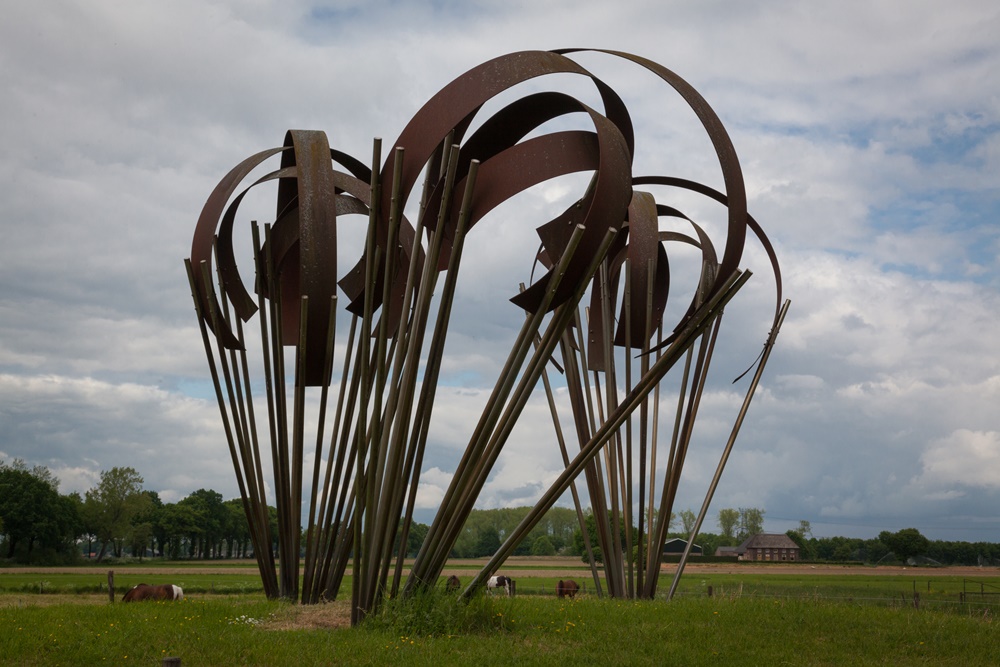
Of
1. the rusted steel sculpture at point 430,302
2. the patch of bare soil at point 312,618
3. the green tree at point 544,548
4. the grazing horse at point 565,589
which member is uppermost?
the rusted steel sculpture at point 430,302

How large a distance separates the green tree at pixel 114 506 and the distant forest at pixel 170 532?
64 millimetres

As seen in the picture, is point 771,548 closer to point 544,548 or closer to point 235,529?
point 544,548

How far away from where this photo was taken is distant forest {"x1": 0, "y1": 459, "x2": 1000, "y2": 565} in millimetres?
53250

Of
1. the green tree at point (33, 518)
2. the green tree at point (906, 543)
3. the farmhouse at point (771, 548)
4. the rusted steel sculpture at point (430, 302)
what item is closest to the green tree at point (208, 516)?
the green tree at point (33, 518)

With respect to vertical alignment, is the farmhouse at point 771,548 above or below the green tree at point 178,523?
below

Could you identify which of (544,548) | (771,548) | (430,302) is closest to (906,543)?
(771,548)

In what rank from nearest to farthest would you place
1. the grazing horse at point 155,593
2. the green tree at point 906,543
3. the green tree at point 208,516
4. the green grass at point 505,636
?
the green grass at point 505,636, the grazing horse at point 155,593, the green tree at point 906,543, the green tree at point 208,516

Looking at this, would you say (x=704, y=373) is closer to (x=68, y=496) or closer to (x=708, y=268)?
(x=708, y=268)

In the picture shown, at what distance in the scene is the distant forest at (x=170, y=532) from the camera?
53.2 meters

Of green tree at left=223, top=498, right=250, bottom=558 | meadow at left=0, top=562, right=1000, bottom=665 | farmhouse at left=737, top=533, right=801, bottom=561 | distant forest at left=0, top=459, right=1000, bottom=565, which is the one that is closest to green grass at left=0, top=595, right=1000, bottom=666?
meadow at left=0, top=562, right=1000, bottom=665

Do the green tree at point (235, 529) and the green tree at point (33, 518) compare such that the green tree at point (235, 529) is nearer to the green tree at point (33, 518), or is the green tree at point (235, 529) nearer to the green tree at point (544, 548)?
the green tree at point (33, 518)

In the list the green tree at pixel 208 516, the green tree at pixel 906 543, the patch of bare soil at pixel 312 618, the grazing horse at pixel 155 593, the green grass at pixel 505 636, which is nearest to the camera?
the green grass at pixel 505 636

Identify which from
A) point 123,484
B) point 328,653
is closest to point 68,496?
point 123,484

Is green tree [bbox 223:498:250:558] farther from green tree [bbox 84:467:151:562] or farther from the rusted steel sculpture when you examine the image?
the rusted steel sculpture
